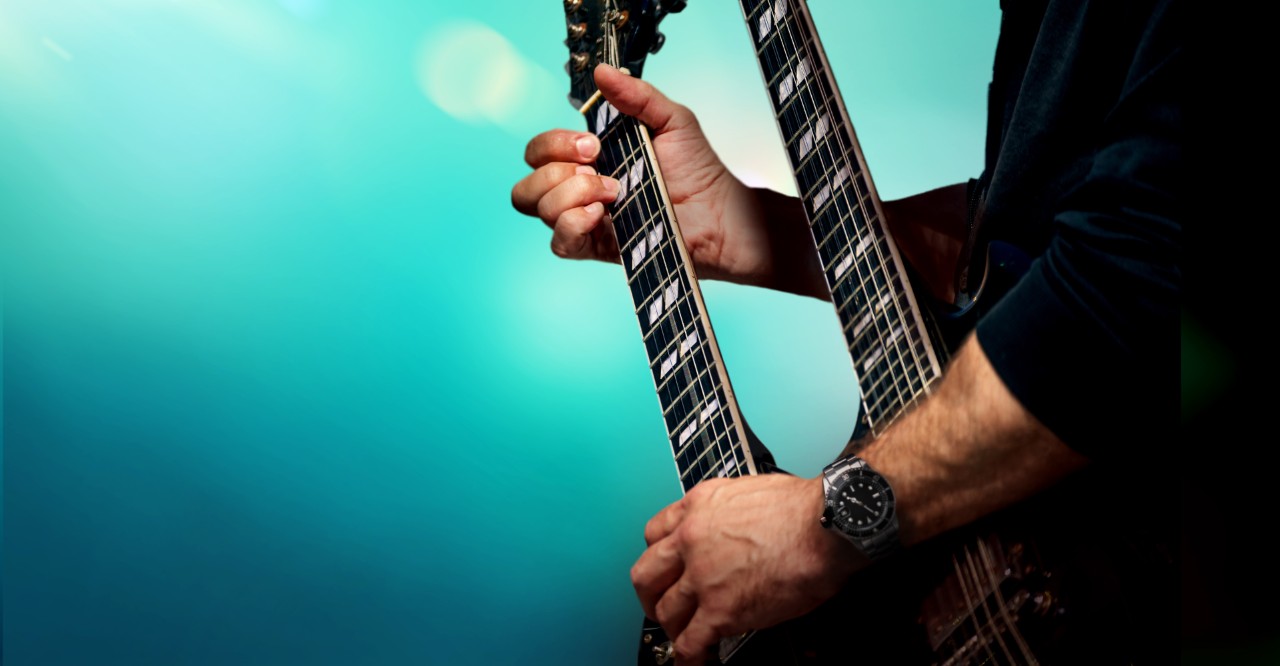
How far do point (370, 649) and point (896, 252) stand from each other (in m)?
2.06

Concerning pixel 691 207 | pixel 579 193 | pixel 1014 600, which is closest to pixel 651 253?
pixel 579 193

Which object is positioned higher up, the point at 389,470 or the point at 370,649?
the point at 389,470

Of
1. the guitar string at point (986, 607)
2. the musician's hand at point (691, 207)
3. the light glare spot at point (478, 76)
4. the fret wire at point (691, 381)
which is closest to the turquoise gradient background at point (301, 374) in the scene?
the light glare spot at point (478, 76)

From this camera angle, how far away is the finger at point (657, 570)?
1.12 meters

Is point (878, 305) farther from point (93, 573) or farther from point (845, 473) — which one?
point (93, 573)

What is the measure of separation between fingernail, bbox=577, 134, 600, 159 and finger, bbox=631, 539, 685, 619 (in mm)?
751

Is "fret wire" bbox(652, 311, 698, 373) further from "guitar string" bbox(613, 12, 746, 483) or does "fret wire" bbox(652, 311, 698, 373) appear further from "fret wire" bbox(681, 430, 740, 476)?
"fret wire" bbox(681, 430, 740, 476)

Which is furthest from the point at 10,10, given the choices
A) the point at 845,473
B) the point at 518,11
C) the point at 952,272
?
the point at 845,473

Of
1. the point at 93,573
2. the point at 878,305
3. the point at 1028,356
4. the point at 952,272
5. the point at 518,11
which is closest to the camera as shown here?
the point at 1028,356

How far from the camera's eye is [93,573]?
270 cm

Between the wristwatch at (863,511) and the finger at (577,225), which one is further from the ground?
the finger at (577,225)

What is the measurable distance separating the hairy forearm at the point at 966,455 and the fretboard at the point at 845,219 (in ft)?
0.75

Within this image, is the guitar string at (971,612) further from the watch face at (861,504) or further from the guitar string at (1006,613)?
the watch face at (861,504)

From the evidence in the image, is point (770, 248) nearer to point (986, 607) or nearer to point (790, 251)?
point (790, 251)
